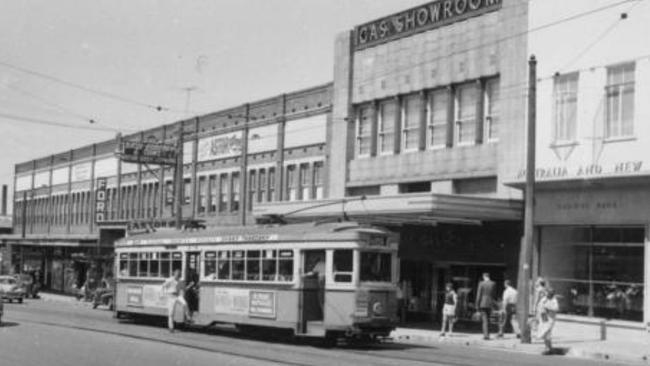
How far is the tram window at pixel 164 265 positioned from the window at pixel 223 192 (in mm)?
20546

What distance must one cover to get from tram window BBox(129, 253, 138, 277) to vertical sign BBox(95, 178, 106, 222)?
32.5 meters

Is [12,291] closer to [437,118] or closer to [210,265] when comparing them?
[437,118]

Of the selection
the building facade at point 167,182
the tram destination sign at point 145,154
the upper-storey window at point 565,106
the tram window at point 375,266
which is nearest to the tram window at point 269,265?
the tram window at point 375,266

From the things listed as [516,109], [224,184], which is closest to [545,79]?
[516,109]

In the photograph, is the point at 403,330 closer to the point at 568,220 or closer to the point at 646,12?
the point at 568,220

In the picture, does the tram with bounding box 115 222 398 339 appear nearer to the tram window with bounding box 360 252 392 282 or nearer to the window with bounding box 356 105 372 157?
the tram window with bounding box 360 252 392 282

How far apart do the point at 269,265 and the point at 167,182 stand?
32.7 m

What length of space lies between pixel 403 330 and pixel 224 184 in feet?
71.2

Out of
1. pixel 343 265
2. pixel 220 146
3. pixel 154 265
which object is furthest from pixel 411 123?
pixel 220 146

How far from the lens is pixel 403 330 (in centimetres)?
2903

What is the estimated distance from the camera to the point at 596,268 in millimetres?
27141

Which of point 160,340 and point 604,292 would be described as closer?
point 160,340

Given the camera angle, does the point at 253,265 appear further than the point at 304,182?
No

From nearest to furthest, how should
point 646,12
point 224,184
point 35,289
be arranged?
Answer: point 646,12 < point 224,184 < point 35,289
